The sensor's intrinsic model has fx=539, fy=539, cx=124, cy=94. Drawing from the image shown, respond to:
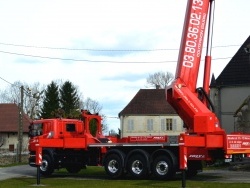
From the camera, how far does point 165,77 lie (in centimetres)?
8681

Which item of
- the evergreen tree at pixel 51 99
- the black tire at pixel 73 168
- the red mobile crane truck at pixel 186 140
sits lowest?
the black tire at pixel 73 168

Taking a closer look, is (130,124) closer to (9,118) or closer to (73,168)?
(9,118)

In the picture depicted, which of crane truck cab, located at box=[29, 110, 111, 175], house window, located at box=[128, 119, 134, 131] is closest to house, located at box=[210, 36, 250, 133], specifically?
crane truck cab, located at box=[29, 110, 111, 175]

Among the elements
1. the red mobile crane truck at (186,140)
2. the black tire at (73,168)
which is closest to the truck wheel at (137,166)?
the red mobile crane truck at (186,140)

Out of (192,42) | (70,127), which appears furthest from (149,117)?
(192,42)

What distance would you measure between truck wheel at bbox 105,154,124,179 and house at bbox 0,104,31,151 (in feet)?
170

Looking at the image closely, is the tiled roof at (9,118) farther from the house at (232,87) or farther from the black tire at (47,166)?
the black tire at (47,166)

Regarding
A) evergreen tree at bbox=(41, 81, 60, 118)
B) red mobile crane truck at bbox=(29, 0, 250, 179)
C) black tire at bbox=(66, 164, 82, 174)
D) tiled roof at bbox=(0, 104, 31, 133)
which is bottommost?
black tire at bbox=(66, 164, 82, 174)

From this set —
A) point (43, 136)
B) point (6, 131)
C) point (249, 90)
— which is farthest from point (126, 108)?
point (43, 136)

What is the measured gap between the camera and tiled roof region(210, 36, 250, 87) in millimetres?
39719

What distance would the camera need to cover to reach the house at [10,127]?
75.2m

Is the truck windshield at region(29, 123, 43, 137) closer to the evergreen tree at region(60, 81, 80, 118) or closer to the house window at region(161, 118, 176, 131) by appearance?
the house window at region(161, 118, 176, 131)

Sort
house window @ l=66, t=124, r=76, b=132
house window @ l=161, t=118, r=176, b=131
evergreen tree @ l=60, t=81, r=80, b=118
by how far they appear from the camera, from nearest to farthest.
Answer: house window @ l=66, t=124, r=76, b=132, house window @ l=161, t=118, r=176, b=131, evergreen tree @ l=60, t=81, r=80, b=118

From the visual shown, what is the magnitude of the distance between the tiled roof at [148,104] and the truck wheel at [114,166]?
178 feet
